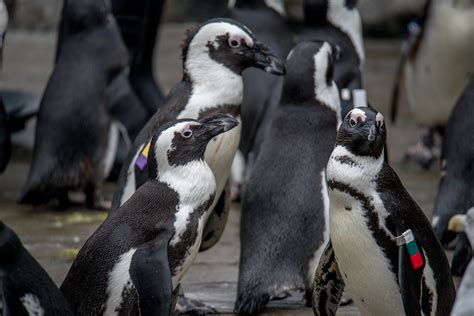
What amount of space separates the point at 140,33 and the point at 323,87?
2767 millimetres

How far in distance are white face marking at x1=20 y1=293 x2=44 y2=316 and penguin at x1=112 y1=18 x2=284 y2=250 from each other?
3.75ft

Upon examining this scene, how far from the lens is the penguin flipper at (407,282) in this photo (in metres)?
3.48

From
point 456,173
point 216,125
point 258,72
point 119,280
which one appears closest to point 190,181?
point 216,125

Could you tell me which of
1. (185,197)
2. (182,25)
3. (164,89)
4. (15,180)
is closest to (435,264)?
(185,197)

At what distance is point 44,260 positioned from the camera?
493cm

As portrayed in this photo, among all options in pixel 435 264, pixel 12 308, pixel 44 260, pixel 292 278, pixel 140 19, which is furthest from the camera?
pixel 140 19

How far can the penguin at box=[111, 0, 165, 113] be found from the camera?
22.9 feet

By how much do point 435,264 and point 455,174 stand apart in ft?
4.58

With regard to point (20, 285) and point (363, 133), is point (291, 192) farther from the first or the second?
point (20, 285)

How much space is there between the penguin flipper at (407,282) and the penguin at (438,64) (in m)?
3.42

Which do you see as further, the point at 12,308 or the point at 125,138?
the point at 125,138

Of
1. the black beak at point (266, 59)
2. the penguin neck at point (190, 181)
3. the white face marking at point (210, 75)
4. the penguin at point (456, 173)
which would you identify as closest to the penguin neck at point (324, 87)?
the black beak at point (266, 59)

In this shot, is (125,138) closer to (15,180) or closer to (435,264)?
(15,180)

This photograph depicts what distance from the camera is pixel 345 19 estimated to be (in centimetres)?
600
